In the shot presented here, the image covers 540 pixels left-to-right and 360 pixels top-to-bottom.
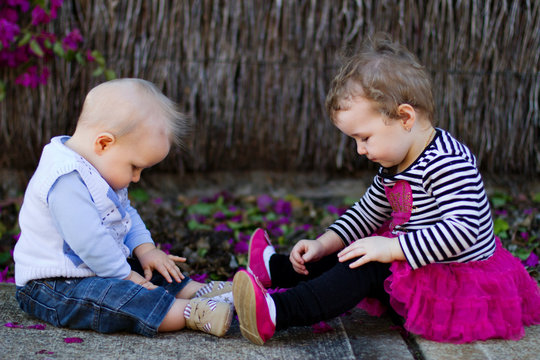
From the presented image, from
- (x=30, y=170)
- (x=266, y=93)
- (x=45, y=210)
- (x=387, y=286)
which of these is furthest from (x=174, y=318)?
(x=30, y=170)

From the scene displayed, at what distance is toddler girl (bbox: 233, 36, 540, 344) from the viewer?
6.55ft

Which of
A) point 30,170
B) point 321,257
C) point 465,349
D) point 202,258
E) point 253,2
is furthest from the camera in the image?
point 30,170

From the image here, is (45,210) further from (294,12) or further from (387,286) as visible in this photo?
(294,12)

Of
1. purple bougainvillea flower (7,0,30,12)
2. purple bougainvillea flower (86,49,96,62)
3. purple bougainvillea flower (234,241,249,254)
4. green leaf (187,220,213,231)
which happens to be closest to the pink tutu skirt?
purple bougainvillea flower (234,241,249,254)

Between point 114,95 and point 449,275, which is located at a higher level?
point 114,95

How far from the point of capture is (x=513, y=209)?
12.2 ft

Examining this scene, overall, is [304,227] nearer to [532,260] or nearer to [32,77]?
[532,260]

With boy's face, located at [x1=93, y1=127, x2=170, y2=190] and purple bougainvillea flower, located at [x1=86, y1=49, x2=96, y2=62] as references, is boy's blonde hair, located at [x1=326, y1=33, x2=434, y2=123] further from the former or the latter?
purple bougainvillea flower, located at [x1=86, y1=49, x2=96, y2=62]

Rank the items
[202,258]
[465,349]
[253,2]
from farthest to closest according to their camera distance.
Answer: [253,2] < [202,258] < [465,349]

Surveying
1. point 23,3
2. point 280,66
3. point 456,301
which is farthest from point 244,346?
point 23,3

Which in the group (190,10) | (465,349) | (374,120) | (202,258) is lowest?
(202,258)

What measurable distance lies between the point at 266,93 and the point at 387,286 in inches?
75.1

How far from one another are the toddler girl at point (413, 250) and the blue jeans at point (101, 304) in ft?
0.97

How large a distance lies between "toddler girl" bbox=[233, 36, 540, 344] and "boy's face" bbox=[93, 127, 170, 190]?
0.51 meters
